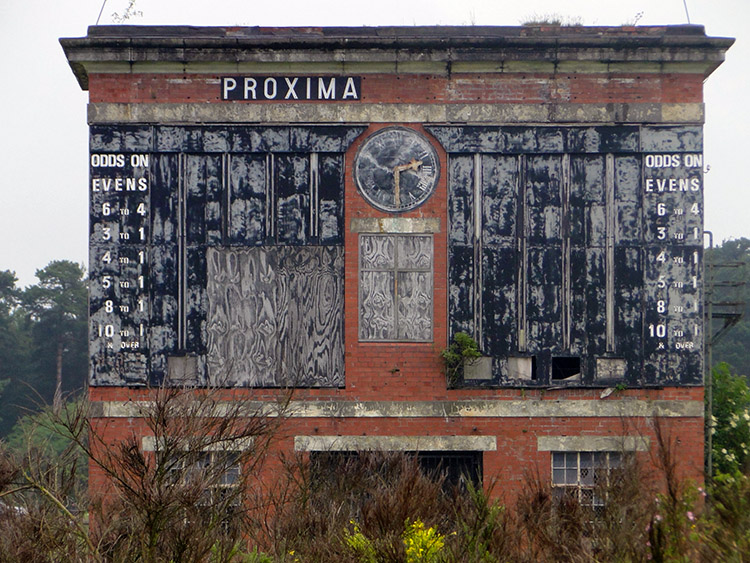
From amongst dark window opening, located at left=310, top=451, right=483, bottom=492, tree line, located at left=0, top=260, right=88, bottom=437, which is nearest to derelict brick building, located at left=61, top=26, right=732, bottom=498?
dark window opening, located at left=310, top=451, right=483, bottom=492

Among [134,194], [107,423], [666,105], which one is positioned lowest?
[107,423]

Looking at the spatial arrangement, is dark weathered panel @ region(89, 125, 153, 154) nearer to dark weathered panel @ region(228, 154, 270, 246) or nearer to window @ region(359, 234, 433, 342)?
dark weathered panel @ region(228, 154, 270, 246)

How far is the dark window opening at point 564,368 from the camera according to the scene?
714 inches

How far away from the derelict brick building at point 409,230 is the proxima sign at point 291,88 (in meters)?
0.04

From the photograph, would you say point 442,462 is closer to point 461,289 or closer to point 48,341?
point 461,289

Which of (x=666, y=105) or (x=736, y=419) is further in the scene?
(x=736, y=419)

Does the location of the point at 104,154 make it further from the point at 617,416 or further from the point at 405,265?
the point at 617,416

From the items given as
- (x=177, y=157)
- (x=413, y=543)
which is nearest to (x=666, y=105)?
(x=177, y=157)

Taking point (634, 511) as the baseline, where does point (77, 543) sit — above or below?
below

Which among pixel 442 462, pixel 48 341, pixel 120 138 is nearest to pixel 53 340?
pixel 48 341

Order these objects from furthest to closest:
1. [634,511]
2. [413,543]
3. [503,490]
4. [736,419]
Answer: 1. [736,419]
2. [503,490]
3. [413,543]
4. [634,511]

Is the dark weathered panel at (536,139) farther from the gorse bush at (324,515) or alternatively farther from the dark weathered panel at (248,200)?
the gorse bush at (324,515)

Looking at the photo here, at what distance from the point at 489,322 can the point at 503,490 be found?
11.2 ft

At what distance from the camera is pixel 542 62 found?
18234 millimetres
